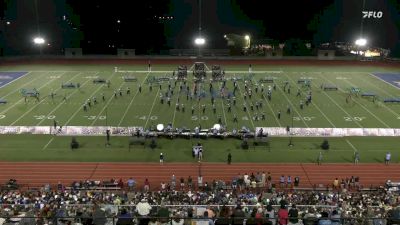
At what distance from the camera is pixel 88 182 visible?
20.9 meters

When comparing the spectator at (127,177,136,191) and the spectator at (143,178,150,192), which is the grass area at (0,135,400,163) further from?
the spectator at (127,177,136,191)

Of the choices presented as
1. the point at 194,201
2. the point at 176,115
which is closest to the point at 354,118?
the point at 176,115

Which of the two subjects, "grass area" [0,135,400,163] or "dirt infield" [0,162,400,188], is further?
"grass area" [0,135,400,163]

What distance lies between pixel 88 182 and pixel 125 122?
10283 millimetres

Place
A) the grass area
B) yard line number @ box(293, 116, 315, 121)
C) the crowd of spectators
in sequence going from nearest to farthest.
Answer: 1. the crowd of spectators
2. the grass area
3. yard line number @ box(293, 116, 315, 121)

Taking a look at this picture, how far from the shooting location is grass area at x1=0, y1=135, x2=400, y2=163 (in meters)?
25.2

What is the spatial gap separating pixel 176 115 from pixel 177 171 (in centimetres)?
960

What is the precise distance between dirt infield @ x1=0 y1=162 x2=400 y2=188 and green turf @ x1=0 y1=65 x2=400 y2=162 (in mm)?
991

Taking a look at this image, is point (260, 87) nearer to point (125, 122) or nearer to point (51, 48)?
point (125, 122)

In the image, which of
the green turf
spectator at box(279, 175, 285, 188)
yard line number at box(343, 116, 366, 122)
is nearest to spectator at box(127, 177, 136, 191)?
the green turf

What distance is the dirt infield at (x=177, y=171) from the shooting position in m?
22.5

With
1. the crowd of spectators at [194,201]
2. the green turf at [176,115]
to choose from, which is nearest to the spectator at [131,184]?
the crowd of spectators at [194,201]

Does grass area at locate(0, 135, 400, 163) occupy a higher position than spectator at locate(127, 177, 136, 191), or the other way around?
grass area at locate(0, 135, 400, 163)

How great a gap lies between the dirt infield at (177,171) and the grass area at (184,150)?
0.83m
